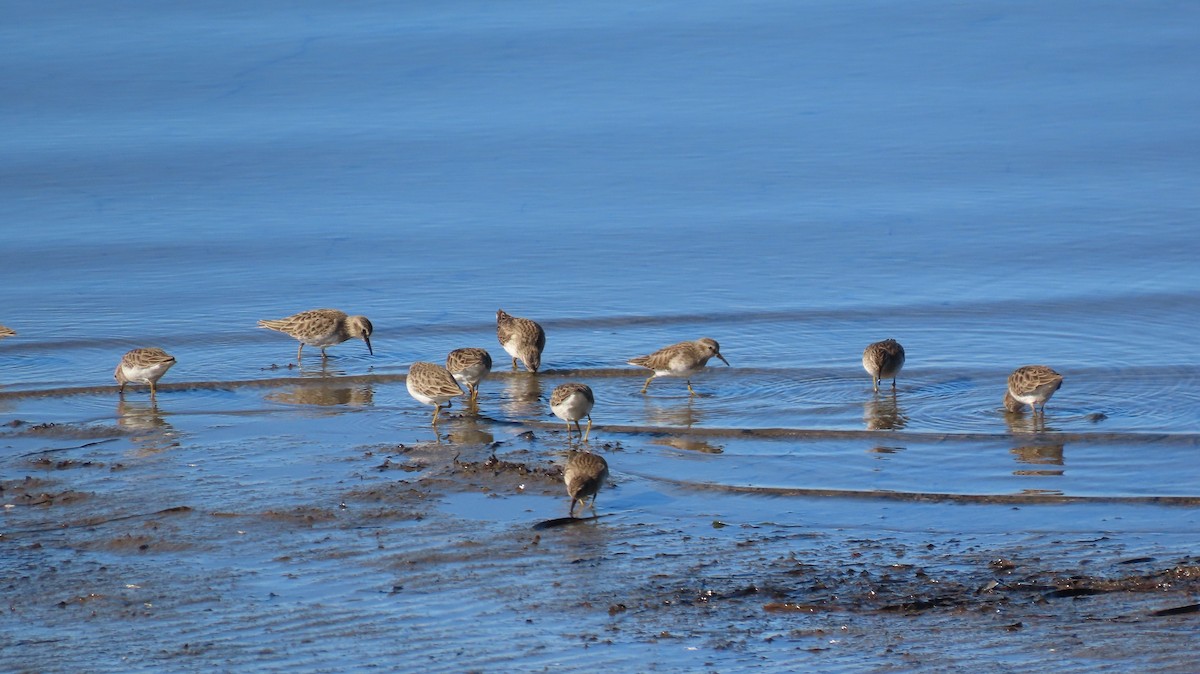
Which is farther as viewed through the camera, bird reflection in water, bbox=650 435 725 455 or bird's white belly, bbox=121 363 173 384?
bird's white belly, bbox=121 363 173 384

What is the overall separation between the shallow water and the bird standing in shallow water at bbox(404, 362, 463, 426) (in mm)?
248

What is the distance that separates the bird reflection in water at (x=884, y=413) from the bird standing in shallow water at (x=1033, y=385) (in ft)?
2.77

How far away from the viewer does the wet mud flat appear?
7.00m

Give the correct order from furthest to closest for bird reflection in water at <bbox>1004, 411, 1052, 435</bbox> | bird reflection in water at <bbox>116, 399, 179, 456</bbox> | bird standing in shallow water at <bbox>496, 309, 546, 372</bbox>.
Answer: bird standing in shallow water at <bbox>496, 309, 546, 372</bbox>
bird reflection in water at <bbox>1004, 411, 1052, 435</bbox>
bird reflection in water at <bbox>116, 399, 179, 456</bbox>

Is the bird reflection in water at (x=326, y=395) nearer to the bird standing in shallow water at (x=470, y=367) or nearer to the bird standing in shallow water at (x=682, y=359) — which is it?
the bird standing in shallow water at (x=470, y=367)

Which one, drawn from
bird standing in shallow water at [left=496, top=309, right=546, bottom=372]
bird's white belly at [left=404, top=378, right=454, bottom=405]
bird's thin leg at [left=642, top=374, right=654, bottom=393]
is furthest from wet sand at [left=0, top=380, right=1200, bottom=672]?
bird standing in shallow water at [left=496, top=309, right=546, bottom=372]

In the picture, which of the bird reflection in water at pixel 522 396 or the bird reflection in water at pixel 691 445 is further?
the bird reflection in water at pixel 522 396

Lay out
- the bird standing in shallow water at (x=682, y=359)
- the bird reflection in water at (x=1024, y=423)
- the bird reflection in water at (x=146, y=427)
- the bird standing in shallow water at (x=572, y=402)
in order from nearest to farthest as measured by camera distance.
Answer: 1. the bird reflection in water at (x=146, y=427)
2. the bird standing in shallow water at (x=572, y=402)
3. the bird reflection in water at (x=1024, y=423)
4. the bird standing in shallow water at (x=682, y=359)

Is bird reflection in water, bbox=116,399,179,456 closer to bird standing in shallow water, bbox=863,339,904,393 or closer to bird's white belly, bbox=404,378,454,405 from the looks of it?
bird's white belly, bbox=404,378,454,405

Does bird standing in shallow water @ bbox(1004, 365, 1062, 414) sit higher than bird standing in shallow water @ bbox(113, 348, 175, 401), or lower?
lower

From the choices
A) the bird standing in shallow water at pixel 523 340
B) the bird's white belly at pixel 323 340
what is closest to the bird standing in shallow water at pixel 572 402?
the bird standing in shallow water at pixel 523 340

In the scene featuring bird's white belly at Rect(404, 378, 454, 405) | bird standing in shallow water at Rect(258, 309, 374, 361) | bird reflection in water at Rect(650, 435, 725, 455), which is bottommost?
bird reflection in water at Rect(650, 435, 725, 455)

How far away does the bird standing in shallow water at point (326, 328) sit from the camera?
1435cm

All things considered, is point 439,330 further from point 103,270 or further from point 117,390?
point 103,270
